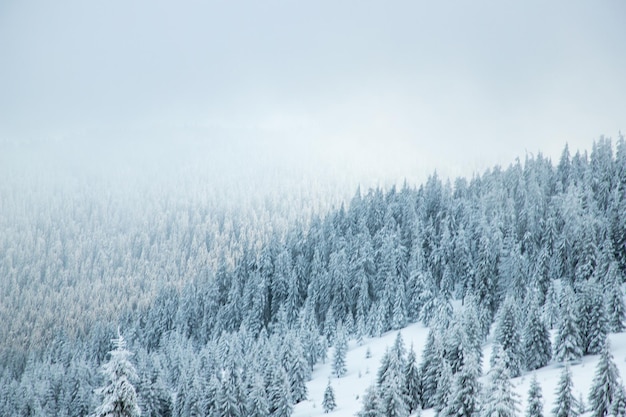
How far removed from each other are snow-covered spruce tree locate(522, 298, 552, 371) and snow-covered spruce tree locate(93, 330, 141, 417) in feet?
138

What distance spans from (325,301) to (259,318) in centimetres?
1460

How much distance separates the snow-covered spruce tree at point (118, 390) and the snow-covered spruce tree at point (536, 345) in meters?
42.1

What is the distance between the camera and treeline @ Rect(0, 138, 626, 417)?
51.4 meters

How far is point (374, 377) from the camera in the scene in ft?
191

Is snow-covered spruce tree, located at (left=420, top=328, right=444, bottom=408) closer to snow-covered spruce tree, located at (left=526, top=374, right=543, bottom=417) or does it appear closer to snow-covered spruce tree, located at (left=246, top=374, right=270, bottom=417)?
snow-covered spruce tree, located at (left=526, top=374, right=543, bottom=417)

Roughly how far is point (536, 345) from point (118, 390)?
4327 centimetres

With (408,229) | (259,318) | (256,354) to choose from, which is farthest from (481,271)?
(259,318)

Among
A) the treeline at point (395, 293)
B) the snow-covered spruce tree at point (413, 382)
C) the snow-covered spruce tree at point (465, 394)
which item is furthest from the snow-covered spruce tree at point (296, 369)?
the snow-covered spruce tree at point (465, 394)

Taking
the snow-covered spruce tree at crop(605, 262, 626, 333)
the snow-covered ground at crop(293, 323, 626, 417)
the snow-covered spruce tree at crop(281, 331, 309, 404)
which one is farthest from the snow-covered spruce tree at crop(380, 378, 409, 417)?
the snow-covered spruce tree at crop(605, 262, 626, 333)

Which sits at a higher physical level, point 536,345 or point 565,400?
point 565,400

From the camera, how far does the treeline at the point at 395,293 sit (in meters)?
51.4

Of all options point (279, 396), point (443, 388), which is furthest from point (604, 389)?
point (279, 396)

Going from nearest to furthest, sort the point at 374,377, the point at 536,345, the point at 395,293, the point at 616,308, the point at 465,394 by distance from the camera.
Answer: the point at 465,394
the point at 536,345
the point at 616,308
the point at 374,377
the point at 395,293

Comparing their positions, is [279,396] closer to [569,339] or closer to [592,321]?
[569,339]
